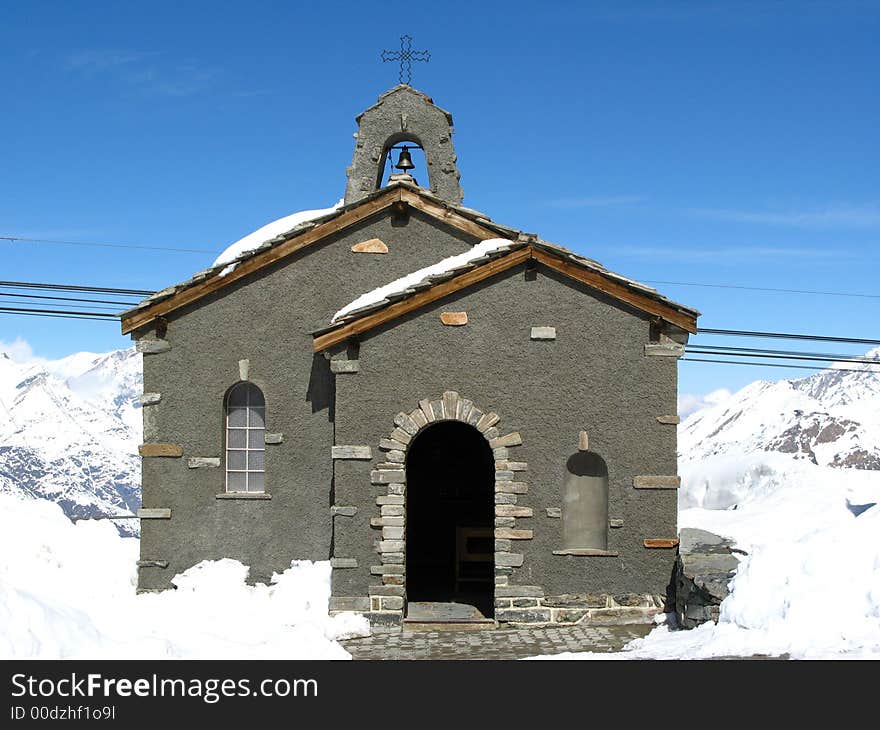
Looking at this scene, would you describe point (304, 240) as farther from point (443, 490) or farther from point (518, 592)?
point (518, 592)

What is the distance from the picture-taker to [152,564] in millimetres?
16516

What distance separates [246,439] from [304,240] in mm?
3201

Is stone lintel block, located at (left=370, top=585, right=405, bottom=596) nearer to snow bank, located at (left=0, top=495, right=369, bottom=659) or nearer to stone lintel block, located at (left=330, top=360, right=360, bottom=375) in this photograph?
snow bank, located at (left=0, top=495, right=369, bottom=659)

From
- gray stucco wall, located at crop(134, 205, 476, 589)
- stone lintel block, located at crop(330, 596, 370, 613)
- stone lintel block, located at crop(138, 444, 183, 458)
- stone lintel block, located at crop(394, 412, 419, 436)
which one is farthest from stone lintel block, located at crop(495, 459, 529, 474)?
stone lintel block, located at crop(138, 444, 183, 458)

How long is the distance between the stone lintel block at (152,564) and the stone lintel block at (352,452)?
3.54 metres

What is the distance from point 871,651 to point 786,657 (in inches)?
31.7

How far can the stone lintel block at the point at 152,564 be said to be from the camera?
16.5 meters

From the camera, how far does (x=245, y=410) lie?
659 inches

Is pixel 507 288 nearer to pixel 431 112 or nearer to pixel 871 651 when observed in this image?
pixel 431 112

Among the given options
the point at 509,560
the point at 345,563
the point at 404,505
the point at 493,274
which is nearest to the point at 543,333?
the point at 493,274

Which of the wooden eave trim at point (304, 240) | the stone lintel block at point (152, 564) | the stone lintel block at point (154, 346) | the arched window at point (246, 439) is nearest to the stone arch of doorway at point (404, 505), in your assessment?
the arched window at point (246, 439)

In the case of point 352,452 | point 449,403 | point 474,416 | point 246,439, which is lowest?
point 352,452

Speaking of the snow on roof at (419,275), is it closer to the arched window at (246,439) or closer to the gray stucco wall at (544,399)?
the gray stucco wall at (544,399)

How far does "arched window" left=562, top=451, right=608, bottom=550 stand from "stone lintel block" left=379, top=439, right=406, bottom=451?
92.5 inches
